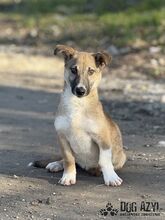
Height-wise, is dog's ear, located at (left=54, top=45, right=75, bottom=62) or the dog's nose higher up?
dog's ear, located at (left=54, top=45, right=75, bottom=62)

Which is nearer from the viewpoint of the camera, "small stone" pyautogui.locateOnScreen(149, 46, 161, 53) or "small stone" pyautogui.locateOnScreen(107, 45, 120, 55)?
"small stone" pyautogui.locateOnScreen(149, 46, 161, 53)

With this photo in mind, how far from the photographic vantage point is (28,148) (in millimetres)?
8227

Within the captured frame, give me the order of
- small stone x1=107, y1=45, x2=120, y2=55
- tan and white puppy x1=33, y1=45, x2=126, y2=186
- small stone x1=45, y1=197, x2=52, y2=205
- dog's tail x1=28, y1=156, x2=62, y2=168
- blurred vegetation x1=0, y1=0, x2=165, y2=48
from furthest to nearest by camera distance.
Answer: blurred vegetation x1=0, y1=0, x2=165, y2=48 < small stone x1=107, y1=45, x2=120, y2=55 < dog's tail x1=28, y1=156, x2=62, y2=168 < tan and white puppy x1=33, y1=45, x2=126, y2=186 < small stone x1=45, y1=197, x2=52, y2=205

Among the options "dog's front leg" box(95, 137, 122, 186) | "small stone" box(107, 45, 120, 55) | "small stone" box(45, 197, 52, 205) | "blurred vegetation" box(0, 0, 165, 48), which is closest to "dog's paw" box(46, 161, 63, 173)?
"dog's front leg" box(95, 137, 122, 186)

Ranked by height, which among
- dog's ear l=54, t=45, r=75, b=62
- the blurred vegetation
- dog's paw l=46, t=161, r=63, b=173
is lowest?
dog's paw l=46, t=161, r=63, b=173

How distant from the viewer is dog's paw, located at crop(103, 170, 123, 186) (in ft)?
21.4

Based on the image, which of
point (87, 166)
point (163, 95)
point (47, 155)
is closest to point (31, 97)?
point (163, 95)

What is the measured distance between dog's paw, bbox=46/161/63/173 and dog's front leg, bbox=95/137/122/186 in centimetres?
63

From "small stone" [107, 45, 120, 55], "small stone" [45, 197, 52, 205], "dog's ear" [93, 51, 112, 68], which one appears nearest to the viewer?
"small stone" [45, 197, 52, 205]

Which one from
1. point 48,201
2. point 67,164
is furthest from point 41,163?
point 48,201

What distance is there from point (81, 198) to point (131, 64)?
9.52m

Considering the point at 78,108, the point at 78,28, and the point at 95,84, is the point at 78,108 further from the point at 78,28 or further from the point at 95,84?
the point at 78,28

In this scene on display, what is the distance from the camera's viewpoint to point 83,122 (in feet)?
21.3

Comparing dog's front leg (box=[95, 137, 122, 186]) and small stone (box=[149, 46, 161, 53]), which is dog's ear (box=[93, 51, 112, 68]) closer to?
dog's front leg (box=[95, 137, 122, 186])
